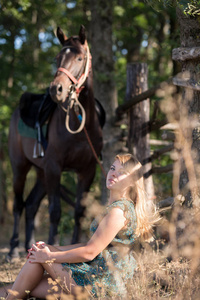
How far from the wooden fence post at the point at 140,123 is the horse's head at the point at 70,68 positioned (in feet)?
2.70

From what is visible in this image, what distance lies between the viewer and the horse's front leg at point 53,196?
498 cm

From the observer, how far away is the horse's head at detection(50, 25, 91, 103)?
4.52 meters

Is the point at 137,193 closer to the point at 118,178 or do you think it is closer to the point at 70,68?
the point at 118,178

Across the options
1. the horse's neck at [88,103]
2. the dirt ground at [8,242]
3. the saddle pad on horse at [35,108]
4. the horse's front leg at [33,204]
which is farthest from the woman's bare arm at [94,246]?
the horse's front leg at [33,204]

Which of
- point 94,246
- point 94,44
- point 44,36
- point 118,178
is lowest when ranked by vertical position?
point 94,246

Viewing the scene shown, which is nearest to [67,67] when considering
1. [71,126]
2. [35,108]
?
[71,126]

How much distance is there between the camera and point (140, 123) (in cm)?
539

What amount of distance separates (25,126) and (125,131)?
1.66 m

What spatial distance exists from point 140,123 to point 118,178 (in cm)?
272

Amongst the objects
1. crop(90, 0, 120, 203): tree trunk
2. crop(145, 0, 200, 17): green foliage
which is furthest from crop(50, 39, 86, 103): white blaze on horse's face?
crop(145, 0, 200, 17): green foliage

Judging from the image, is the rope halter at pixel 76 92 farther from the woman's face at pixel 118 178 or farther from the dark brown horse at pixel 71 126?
the woman's face at pixel 118 178

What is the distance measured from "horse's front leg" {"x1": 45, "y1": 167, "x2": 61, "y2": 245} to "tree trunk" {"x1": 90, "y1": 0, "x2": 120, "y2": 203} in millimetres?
1371

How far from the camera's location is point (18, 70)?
10.2 metres

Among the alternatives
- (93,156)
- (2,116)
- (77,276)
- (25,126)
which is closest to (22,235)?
(2,116)
